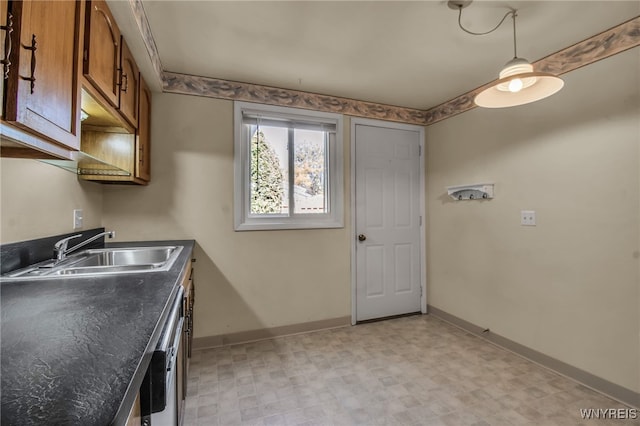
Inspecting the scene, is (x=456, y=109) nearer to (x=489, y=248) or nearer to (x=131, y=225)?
(x=489, y=248)

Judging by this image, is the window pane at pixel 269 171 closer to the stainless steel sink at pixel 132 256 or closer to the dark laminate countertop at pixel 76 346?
the stainless steel sink at pixel 132 256

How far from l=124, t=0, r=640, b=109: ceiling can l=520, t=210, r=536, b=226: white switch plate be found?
1220 millimetres

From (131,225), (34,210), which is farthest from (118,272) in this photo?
(131,225)

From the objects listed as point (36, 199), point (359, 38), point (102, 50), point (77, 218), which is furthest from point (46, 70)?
point (359, 38)

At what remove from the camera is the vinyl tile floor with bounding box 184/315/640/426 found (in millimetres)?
1722

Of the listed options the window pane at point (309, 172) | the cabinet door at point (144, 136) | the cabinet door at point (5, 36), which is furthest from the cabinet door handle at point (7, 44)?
the window pane at point (309, 172)

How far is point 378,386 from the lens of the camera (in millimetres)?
2016

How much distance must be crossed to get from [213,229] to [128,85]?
4.23 ft

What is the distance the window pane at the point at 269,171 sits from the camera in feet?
9.29

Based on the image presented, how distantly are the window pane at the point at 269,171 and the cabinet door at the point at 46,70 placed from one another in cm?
177

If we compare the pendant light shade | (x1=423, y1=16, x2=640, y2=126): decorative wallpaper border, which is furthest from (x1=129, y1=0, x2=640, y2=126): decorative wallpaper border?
the pendant light shade

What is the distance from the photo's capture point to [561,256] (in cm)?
217
